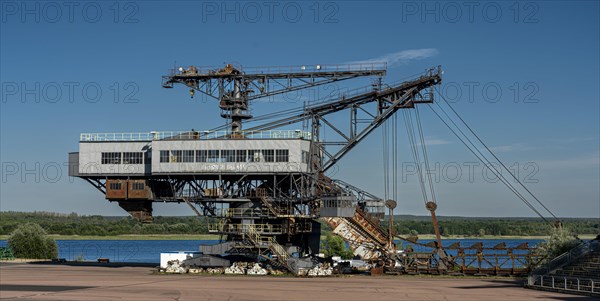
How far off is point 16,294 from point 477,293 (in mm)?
28520

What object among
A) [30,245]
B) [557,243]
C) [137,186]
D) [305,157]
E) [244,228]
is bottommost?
[30,245]

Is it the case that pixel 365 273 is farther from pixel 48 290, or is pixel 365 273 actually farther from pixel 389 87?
pixel 48 290

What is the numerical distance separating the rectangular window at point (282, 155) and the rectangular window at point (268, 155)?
0.36 metres

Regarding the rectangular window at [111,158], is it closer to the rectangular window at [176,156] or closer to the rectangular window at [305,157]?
the rectangular window at [176,156]

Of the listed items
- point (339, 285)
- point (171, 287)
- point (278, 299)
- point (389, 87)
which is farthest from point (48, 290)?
point (389, 87)

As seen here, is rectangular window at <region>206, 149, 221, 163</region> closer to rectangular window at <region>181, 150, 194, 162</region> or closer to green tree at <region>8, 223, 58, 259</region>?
rectangular window at <region>181, 150, 194, 162</region>

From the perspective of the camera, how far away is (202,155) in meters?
64.2

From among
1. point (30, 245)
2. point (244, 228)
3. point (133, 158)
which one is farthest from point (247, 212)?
point (30, 245)

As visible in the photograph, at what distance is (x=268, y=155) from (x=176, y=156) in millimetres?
8649

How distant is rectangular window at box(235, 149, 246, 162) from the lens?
63219mm

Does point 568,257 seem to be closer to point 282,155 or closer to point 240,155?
point 282,155

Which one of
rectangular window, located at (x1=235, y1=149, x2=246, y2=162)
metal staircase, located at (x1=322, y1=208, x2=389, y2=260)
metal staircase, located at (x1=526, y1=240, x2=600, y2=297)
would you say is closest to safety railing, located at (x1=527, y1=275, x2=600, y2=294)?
metal staircase, located at (x1=526, y1=240, x2=600, y2=297)

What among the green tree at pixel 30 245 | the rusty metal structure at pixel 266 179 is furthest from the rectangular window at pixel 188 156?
the green tree at pixel 30 245

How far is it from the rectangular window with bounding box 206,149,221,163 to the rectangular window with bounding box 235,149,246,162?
170 centimetres
